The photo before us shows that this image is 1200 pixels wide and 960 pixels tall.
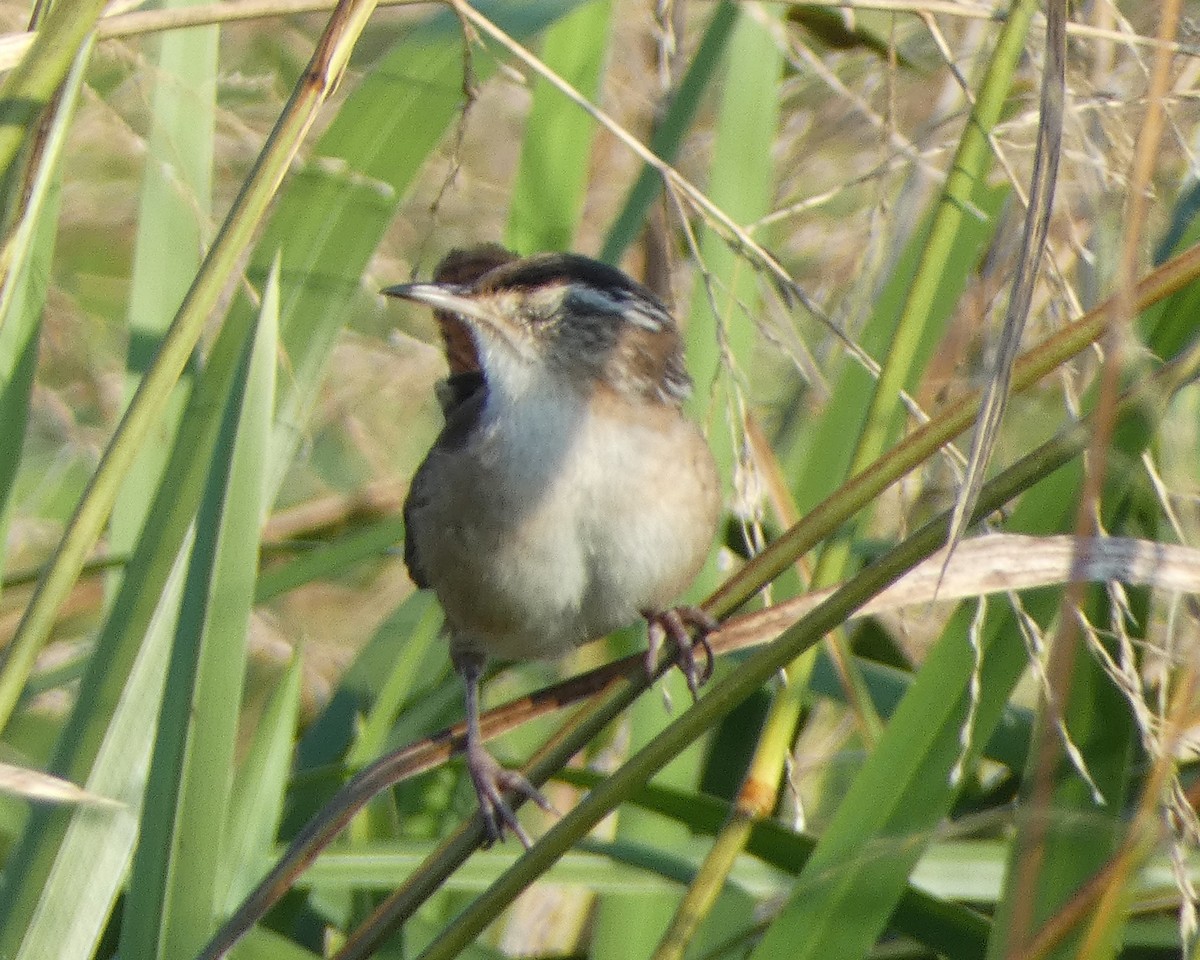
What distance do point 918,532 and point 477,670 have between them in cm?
145

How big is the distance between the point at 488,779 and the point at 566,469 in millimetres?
484

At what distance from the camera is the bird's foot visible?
5.84ft

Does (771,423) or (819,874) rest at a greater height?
(771,423)

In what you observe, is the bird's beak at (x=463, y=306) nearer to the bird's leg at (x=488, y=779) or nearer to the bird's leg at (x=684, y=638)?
the bird's leg at (x=684, y=638)

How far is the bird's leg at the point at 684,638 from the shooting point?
76.5 inches

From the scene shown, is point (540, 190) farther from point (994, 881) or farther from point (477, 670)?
point (994, 881)

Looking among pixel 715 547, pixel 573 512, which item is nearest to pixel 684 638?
pixel 573 512

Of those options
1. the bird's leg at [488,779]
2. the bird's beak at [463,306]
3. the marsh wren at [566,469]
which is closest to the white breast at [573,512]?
the marsh wren at [566,469]

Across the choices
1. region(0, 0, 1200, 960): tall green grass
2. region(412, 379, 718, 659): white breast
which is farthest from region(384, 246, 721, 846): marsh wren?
region(0, 0, 1200, 960): tall green grass

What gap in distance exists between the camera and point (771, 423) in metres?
3.53

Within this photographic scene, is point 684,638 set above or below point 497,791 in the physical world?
above

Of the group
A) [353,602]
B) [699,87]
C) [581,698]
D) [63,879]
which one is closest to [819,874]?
[581,698]

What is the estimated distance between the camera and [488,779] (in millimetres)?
2309

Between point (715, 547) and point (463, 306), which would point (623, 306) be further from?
point (715, 547)
